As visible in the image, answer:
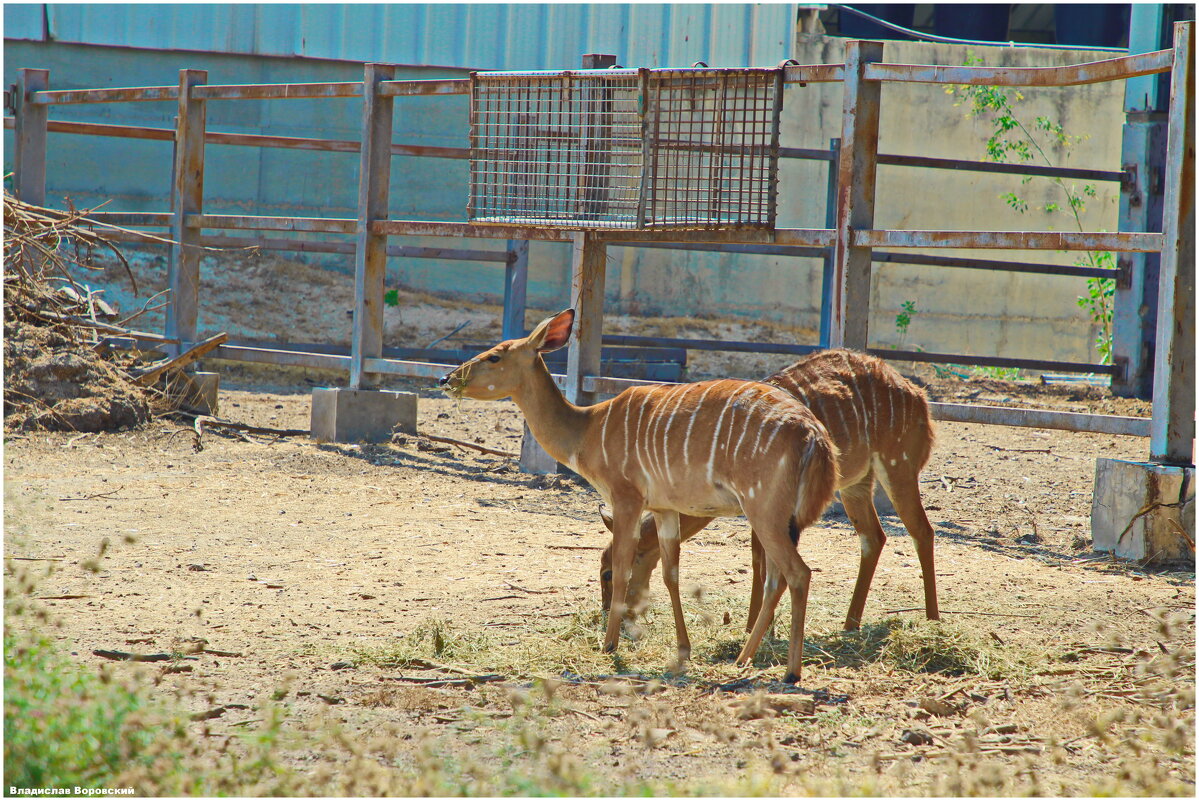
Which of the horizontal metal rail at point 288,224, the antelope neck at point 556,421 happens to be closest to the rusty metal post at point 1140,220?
the horizontal metal rail at point 288,224

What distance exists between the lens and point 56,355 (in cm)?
816

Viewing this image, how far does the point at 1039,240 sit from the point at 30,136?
7.63 meters

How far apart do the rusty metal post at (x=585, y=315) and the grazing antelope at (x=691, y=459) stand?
208cm

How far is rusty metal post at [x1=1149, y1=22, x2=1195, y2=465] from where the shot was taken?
17.7 feet

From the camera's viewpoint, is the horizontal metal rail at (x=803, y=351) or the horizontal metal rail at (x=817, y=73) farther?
the horizontal metal rail at (x=803, y=351)

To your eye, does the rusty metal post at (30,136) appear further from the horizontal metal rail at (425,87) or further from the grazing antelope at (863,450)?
the grazing antelope at (863,450)

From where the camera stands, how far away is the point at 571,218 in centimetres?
709

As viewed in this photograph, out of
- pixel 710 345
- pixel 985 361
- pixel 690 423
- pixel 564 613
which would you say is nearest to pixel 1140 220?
pixel 985 361

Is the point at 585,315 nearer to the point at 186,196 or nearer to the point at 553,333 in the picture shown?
the point at 553,333

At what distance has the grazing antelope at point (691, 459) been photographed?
3975 millimetres

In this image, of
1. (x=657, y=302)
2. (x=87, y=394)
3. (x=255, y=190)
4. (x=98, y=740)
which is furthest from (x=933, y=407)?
(x=255, y=190)

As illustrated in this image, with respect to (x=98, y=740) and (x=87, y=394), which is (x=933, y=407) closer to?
(x=98, y=740)

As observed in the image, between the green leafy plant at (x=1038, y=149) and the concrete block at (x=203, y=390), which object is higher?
the green leafy plant at (x=1038, y=149)

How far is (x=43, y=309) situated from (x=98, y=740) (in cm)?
654
